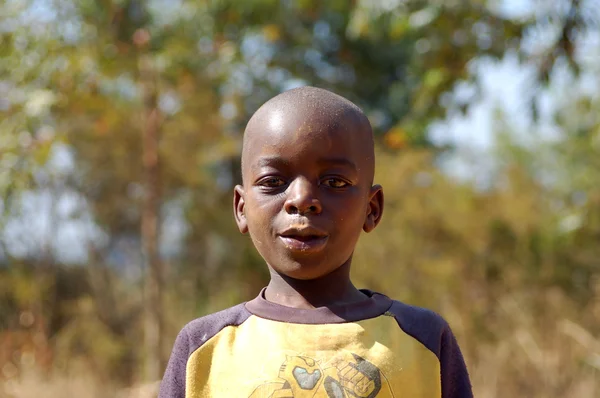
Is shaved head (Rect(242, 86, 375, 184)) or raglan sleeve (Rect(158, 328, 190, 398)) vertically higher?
shaved head (Rect(242, 86, 375, 184))

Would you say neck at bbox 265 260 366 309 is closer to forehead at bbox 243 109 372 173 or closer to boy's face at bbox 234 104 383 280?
boy's face at bbox 234 104 383 280

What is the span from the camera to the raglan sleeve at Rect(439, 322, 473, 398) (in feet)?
6.25

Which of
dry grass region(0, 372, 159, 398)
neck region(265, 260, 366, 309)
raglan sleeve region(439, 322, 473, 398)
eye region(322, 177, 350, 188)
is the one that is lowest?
dry grass region(0, 372, 159, 398)

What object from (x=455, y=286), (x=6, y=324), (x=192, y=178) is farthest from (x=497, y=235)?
(x=6, y=324)

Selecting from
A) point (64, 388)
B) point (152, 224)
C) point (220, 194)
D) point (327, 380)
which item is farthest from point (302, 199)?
point (220, 194)

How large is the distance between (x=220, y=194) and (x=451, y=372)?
6955 millimetres

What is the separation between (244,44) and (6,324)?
3.38 meters

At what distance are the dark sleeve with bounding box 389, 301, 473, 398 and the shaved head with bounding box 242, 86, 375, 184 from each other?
358mm

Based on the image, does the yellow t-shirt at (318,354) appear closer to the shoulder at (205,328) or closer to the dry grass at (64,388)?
the shoulder at (205,328)

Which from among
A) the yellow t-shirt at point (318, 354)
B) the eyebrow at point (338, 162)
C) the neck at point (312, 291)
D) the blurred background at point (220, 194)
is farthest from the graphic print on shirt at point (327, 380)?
the blurred background at point (220, 194)

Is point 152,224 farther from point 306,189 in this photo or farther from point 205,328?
point 306,189

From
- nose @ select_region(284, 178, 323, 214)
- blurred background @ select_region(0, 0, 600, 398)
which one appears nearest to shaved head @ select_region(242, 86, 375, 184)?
nose @ select_region(284, 178, 323, 214)

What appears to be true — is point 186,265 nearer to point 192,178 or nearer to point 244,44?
point 192,178

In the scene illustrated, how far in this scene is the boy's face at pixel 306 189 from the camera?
1.78m
